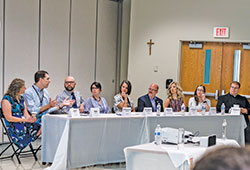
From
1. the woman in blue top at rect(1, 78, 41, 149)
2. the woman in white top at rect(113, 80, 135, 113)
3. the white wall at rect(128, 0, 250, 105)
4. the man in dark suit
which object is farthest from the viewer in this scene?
the white wall at rect(128, 0, 250, 105)

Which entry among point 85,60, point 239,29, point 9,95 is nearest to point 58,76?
point 85,60

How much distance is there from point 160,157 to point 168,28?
4790mm

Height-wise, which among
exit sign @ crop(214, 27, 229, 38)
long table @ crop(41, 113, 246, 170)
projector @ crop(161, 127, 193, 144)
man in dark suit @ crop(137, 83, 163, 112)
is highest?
exit sign @ crop(214, 27, 229, 38)

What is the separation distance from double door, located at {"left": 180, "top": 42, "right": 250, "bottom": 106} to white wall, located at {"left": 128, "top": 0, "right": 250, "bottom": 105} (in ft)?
0.76

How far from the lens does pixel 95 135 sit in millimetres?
4844

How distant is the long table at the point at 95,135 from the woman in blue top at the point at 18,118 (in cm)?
26

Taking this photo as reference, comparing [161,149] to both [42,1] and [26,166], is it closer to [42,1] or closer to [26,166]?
[26,166]

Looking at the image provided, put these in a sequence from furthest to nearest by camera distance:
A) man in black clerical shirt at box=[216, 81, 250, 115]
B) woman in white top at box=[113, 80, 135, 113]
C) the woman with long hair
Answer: man in black clerical shirt at box=[216, 81, 250, 115] → the woman with long hair → woman in white top at box=[113, 80, 135, 113]

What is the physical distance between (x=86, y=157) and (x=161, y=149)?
5.24 feet

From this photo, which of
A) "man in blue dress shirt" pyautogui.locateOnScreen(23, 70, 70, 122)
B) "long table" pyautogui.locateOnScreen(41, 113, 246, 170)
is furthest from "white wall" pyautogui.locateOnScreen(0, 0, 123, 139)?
"long table" pyautogui.locateOnScreen(41, 113, 246, 170)

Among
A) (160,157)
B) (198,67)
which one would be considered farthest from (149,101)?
(160,157)

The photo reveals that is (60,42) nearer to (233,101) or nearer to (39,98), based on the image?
(39,98)

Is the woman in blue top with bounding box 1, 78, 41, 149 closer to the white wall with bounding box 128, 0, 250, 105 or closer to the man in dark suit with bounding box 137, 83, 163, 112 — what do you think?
the man in dark suit with bounding box 137, 83, 163, 112

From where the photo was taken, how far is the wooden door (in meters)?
7.69
